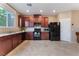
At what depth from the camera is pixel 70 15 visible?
36.3 feet

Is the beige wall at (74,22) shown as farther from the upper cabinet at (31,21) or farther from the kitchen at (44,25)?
the upper cabinet at (31,21)

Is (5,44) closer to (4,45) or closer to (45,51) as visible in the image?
(4,45)

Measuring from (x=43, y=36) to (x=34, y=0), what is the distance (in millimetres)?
10934

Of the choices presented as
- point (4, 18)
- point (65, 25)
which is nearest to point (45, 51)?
point (4, 18)

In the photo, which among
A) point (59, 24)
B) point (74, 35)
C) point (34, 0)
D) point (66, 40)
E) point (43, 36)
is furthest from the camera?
point (43, 36)

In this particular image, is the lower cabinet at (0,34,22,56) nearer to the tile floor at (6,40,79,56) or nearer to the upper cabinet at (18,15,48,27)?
the tile floor at (6,40,79,56)

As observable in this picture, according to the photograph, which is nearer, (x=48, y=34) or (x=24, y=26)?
(x=48, y=34)

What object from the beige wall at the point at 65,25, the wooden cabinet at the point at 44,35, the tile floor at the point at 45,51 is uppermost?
the beige wall at the point at 65,25

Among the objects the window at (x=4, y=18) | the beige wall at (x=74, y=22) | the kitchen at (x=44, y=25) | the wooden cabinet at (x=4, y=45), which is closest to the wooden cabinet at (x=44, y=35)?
the kitchen at (x=44, y=25)

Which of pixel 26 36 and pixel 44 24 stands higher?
pixel 44 24

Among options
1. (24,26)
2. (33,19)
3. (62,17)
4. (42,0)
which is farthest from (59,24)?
(42,0)

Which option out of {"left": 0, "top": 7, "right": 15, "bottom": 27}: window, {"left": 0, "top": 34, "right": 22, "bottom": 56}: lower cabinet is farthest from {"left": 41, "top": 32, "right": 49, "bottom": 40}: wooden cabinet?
{"left": 0, "top": 34, "right": 22, "bottom": 56}: lower cabinet

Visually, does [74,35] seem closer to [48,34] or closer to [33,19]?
[48,34]

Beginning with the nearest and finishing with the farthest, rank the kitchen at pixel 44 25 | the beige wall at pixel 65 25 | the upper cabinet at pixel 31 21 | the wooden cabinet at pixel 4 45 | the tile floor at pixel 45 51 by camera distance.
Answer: the wooden cabinet at pixel 4 45
the tile floor at pixel 45 51
the kitchen at pixel 44 25
the beige wall at pixel 65 25
the upper cabinet at pixel 31 21
